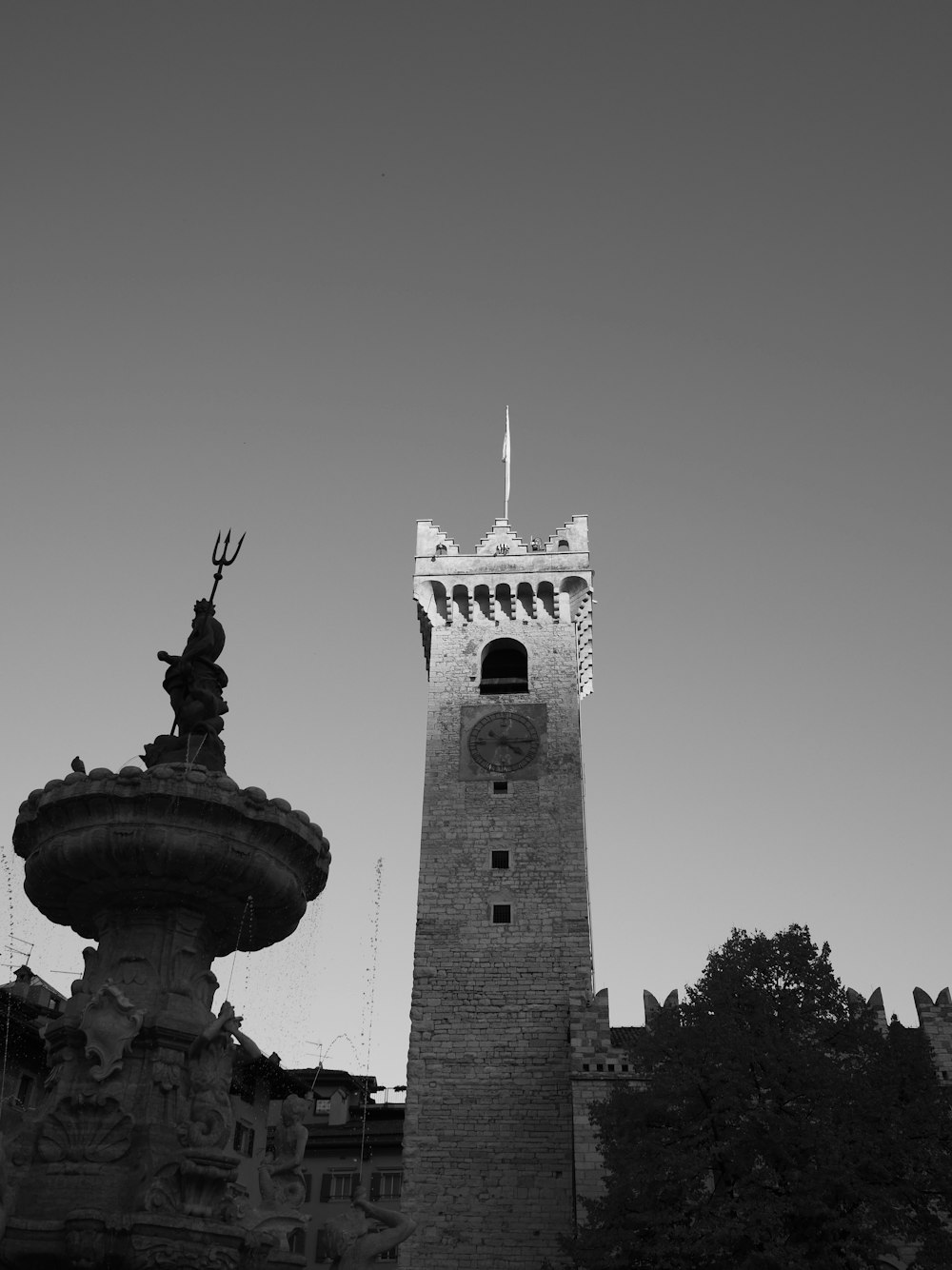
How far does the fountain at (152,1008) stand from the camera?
9.36 metres

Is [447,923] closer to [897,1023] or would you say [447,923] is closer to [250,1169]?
[250,1169]

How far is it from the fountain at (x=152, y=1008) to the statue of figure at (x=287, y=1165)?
0.03 m

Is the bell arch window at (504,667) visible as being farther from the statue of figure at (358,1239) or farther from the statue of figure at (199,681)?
the statue of figure at (358,1239)

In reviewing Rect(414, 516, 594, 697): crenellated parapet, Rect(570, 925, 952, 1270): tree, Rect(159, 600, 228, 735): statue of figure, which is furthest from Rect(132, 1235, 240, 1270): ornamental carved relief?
Rect(414, 516, 594, 697): crenellated parapet

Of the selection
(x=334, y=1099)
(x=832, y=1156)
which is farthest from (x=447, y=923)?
(x=832, y=1156)

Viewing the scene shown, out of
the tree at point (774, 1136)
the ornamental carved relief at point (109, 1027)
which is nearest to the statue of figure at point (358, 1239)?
the ornamental carved relief at point (109, 1027)

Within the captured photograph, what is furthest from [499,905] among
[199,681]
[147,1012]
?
[147,1012]

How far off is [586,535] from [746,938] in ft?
71.7

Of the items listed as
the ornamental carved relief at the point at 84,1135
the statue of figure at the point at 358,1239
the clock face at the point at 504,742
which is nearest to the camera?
the ornamental carved relief at the point at 84,1135

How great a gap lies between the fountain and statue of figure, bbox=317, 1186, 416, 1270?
40 cm

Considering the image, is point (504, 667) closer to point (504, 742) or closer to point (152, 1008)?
point (504, 742)

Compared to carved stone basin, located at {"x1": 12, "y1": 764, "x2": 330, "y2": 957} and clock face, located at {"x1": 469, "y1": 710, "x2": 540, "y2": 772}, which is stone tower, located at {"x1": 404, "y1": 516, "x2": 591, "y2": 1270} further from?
carved stone basin, located at {"x1": 12, "y1": 764, "x2": 330, "y2": 957}

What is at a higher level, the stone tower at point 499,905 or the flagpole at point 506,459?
the flagpole at point 506,459

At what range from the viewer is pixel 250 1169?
110ft
